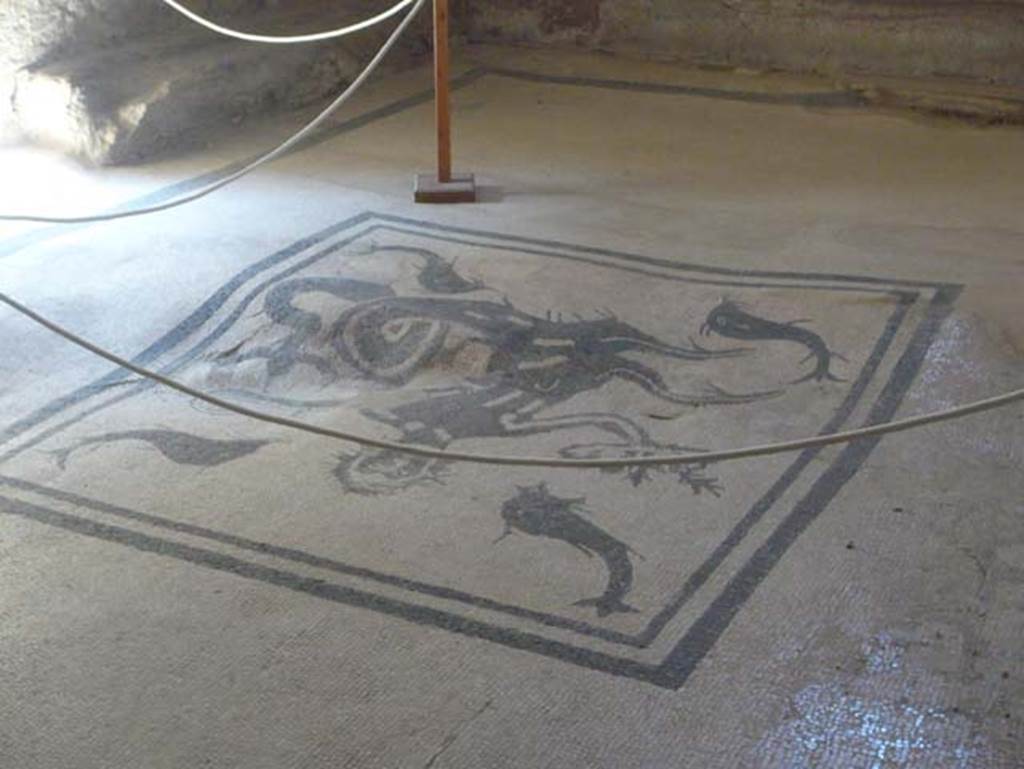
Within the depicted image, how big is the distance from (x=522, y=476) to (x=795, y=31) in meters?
3.15

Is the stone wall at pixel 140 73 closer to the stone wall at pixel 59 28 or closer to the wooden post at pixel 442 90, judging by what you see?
the stone wall at pixel 59 28

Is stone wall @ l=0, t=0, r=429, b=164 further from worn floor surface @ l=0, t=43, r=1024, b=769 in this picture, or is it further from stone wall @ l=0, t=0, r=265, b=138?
worn floor surface @ l=0, t=43, r=1024, b=769

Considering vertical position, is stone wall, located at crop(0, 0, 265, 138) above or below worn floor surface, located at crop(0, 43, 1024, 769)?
above

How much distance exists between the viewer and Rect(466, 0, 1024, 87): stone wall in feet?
16.3

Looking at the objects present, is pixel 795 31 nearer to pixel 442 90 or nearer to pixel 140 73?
pixel 442 90

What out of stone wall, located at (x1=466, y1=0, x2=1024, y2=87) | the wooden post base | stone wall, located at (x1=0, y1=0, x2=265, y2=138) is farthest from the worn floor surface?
stone wall, located at (x1=466, y1=0, x2=1024, y2=87)

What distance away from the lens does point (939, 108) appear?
4.78m

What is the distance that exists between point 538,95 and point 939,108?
4.33ft

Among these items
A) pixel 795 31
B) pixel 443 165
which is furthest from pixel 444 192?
pixel 795 31

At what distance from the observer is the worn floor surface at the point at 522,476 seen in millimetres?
1964

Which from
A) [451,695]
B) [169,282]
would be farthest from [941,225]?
[451,695]

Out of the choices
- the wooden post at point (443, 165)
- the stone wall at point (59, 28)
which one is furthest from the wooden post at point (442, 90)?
the stone wall at point (59, 28)

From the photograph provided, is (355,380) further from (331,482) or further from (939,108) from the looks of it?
(939,108)

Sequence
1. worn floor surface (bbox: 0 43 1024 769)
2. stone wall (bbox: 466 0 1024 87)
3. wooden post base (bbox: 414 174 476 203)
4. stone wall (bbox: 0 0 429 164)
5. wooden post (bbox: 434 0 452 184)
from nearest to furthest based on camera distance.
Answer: worn floor surface (bbox: 0 43 1024 769)
wooden post (bbox: 434 0 452 184)
wooden post base (bbox: 414 174 476 203)
stone wall (bbox: 0 0 429 164)
stone wall (bbox: 466 0 1024 87)
